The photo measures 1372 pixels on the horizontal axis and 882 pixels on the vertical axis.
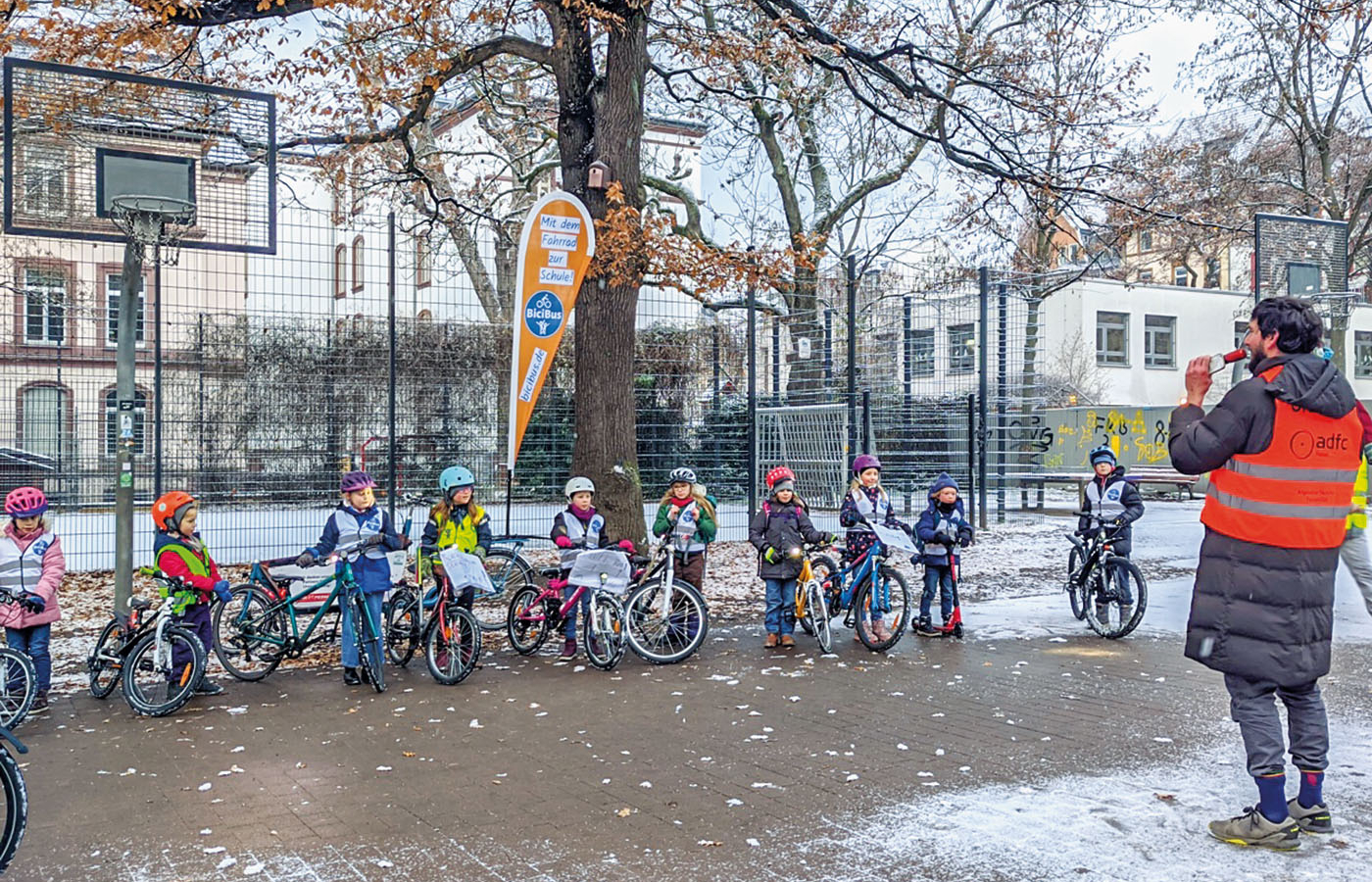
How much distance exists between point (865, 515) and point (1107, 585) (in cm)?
225

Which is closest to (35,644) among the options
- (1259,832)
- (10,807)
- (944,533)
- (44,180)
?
(10,807)

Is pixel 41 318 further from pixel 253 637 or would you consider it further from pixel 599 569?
pixel 599 569

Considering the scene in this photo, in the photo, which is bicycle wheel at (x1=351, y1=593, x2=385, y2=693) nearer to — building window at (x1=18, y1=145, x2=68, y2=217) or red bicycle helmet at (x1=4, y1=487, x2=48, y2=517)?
red bicycle helmet at (x1=4, y1=487, x2=48, y2=517)

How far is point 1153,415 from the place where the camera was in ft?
103

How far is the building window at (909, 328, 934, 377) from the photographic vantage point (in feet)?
64.2

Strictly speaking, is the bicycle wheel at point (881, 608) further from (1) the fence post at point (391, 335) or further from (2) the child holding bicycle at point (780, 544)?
(1) the fence post at point (391, 335)

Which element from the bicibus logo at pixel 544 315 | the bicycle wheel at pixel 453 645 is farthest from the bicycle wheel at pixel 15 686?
the bicibus logo at pixel 544 315

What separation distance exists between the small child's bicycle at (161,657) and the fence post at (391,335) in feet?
18.0

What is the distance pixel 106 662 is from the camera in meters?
7.97

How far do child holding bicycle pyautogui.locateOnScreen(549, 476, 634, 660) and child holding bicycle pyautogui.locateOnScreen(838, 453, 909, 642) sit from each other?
71.5 inches

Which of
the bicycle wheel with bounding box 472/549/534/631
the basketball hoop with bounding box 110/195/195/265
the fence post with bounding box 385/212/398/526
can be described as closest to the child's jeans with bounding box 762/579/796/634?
the bicycle wheel with bounding box 472/549/534/631

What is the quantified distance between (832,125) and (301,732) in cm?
1967

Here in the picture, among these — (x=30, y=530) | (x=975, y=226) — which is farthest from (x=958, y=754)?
(x=975, y=226)

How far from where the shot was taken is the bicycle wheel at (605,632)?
8633 millimetres
